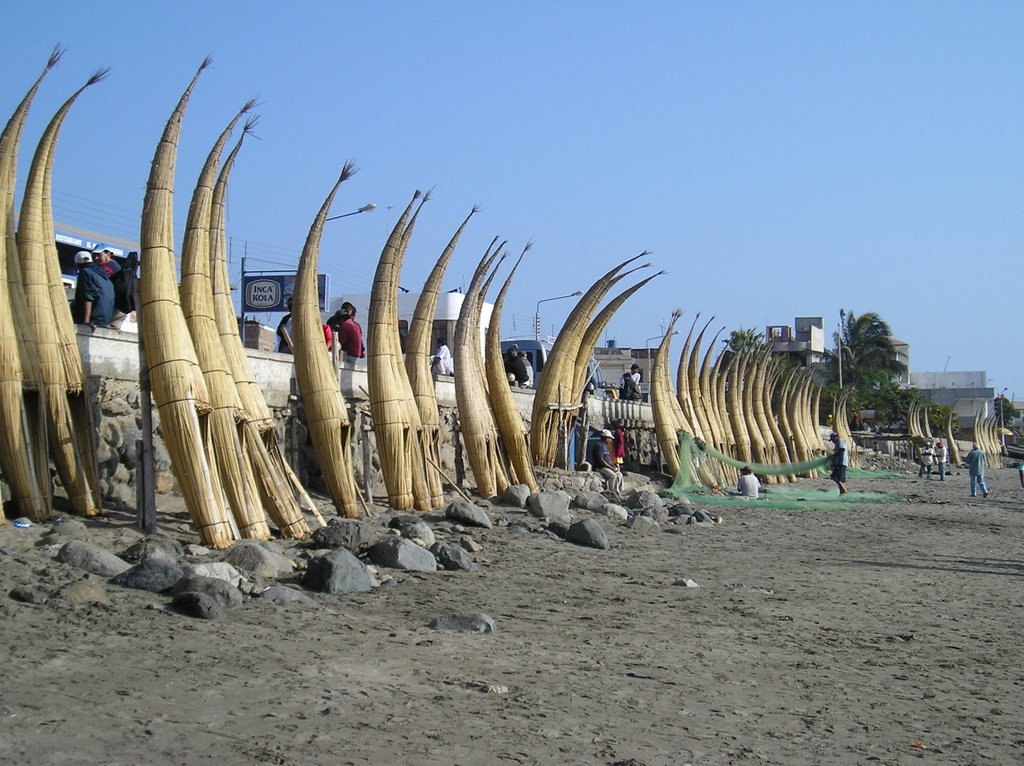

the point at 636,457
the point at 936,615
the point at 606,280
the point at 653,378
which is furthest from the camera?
the point at 636,457

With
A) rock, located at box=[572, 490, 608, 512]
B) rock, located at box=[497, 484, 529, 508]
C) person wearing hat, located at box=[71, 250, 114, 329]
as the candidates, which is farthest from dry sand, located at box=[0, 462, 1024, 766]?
rock, located at box=[572, 490, 608, 512]

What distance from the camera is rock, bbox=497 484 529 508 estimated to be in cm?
1429

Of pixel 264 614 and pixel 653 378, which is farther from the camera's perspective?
pixel 653 378

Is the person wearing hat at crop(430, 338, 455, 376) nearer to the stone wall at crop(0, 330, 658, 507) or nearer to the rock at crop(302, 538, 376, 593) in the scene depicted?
the stone wall at crop(0, 330, 658, 507)

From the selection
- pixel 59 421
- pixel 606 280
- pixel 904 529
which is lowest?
pixel 904 529

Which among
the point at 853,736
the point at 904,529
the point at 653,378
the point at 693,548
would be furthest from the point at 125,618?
the point at 653,378

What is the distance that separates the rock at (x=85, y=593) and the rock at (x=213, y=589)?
42 cm

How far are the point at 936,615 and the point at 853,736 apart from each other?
3755 millimetres

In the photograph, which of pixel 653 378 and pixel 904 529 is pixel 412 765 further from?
pixel 653 378

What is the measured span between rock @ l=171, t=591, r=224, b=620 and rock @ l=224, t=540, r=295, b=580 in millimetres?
1182

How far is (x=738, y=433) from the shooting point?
2942 centimetres

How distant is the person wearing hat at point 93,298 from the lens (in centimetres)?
1023

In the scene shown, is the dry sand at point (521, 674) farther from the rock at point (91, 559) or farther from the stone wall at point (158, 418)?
the stone wall at point (158, 418)

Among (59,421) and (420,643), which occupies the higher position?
(59,421)
